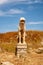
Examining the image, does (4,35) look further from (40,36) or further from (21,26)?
(21,26)

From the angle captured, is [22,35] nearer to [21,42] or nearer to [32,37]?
[21,42]

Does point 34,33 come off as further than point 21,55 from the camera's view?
Yes

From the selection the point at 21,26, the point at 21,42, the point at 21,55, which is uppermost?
the point at 21,26

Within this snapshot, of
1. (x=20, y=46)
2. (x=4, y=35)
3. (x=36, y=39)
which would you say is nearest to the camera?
(x=20, y=46)

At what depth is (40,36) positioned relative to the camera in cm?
3950

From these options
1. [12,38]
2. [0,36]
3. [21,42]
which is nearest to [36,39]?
[12,38]

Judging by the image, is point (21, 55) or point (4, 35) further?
point (4, 35)

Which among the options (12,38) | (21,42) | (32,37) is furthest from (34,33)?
(21,42)

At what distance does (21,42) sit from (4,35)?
21770 millimetres

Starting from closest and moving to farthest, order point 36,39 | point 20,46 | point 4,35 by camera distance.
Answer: point 20,46, point 36,39, point 4,35

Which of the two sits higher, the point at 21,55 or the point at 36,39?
the point at 36,39

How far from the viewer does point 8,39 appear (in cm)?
3988

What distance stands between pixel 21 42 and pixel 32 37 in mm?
19518

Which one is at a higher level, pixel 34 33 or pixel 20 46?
pixel 34 33
